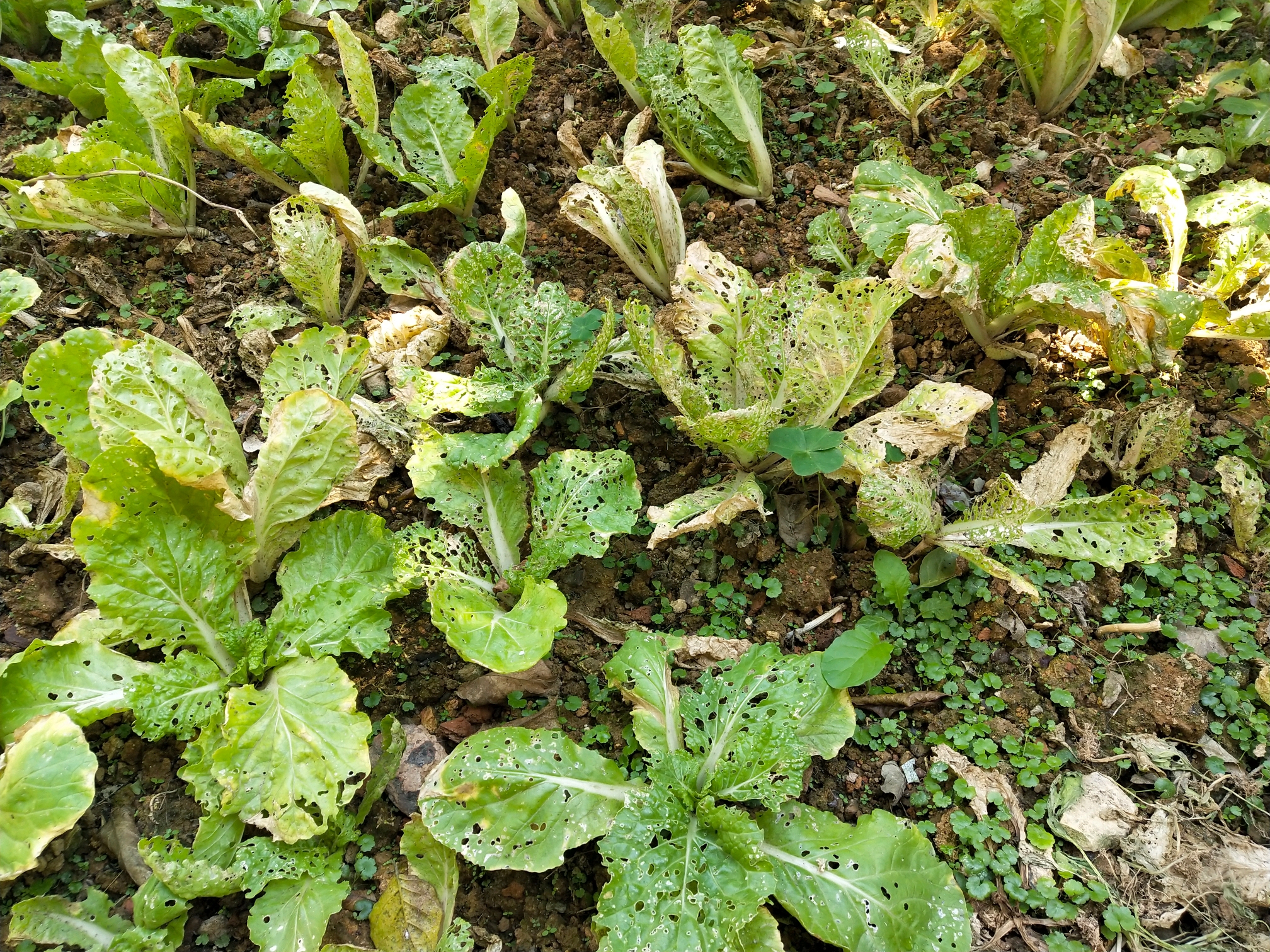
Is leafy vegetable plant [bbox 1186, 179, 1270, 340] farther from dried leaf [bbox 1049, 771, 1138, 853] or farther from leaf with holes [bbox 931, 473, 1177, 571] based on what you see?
dried leaf [bbox 1049, 771, 1138, 853]

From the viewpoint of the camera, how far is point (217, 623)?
203 centimetres

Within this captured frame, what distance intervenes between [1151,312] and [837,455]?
97 centimetres

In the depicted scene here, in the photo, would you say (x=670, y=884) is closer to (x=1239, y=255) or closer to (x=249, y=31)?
(x=1239, y=255)

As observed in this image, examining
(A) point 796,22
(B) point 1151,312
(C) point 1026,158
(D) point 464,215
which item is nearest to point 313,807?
(D) point 464,215

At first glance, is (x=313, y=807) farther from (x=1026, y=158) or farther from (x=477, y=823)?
(x=1026, y=158)

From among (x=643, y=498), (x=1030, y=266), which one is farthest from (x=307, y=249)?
(x=1030, y=266)

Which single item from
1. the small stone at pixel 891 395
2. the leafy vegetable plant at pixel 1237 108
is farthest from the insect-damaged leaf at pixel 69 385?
the leafy vegetable plant at pixel 1237 108

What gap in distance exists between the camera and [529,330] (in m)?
2.42

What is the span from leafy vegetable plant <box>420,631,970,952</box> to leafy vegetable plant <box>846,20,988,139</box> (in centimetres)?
202

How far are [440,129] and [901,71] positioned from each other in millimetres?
1623

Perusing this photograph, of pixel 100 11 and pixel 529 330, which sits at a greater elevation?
pixel 100 11

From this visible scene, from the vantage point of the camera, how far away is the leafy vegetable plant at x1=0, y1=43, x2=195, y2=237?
254 centimetres

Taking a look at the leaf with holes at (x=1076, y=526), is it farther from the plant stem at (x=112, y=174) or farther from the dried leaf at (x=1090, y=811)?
the plant stem at (x=112, y=174)

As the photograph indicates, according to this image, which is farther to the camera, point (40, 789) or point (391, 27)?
point (391, 27)
